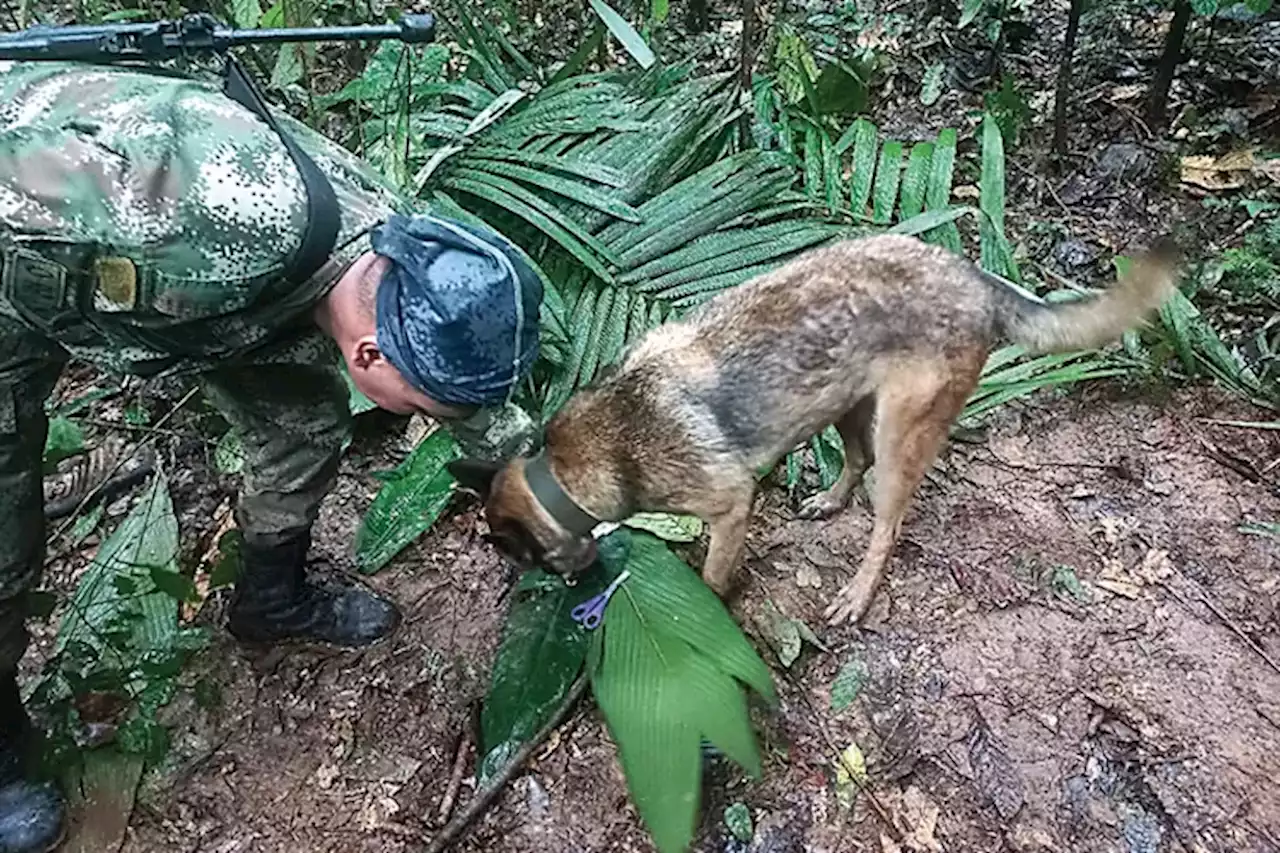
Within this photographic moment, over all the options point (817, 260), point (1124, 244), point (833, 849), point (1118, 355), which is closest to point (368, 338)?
point (817, 260)

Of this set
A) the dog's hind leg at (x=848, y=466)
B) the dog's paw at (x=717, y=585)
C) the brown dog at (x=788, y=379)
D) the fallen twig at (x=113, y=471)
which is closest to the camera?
the brown dog at (x=788, y=379)

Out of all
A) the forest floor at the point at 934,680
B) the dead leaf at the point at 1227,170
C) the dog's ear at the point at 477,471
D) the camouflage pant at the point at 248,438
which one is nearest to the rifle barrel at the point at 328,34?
the camouflage pant at the point at 248,438

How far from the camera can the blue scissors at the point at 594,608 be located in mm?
3264

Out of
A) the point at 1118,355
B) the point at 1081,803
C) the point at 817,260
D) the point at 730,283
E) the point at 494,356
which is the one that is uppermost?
the point at 494,356

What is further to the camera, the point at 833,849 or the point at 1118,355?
the point at 1118,355

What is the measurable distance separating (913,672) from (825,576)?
0.52m

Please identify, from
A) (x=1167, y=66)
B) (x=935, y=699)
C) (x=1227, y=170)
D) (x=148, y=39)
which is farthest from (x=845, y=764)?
(x=1167, y=66)

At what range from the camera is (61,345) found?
2701 millimetres

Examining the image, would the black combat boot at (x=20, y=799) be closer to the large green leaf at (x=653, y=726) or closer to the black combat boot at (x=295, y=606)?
the black combat boot at (x=295, y=606)

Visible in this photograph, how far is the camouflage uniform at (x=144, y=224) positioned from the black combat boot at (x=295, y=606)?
958 millimetres

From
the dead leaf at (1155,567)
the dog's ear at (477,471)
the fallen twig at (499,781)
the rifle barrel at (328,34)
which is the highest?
the rifle barrel at (328,34)

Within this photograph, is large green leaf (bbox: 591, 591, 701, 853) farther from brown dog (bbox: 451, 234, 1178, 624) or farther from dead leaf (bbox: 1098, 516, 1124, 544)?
dead leaf (bbox: 1098, 516, 1124, 544)

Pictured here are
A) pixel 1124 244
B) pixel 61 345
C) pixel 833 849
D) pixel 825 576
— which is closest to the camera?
pixel 61 345

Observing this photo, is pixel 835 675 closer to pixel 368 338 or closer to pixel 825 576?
pixel 825 576
